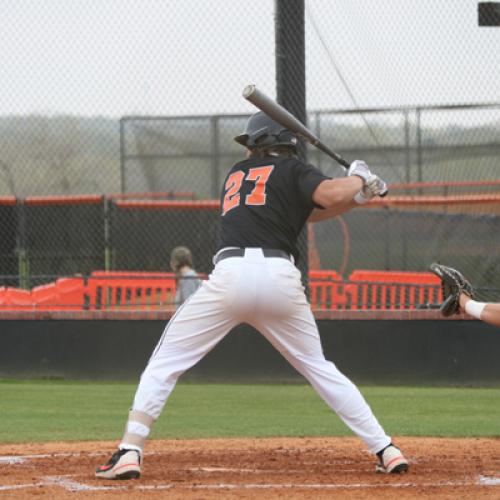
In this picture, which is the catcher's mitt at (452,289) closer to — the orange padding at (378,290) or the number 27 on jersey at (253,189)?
the number 27 on jersey at (253,189)

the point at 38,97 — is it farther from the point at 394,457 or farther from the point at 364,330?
the point at 394,457

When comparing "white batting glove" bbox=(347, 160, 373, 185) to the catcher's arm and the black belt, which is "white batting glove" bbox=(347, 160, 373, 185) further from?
the catcher's arm

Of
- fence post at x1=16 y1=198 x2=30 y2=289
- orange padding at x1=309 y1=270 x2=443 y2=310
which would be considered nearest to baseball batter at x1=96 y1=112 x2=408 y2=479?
orange padding at x1=309 y1=270 x2=443 y2=310

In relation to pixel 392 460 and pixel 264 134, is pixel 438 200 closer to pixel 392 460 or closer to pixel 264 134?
pixel 264 134

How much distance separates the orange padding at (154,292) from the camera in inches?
480

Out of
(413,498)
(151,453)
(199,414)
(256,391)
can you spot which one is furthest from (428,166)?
(413,498)

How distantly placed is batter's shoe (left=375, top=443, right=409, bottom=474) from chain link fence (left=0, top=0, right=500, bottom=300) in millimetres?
5424

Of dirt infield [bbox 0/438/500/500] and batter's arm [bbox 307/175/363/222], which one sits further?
batter's arm [bbox 307/175/363/222]

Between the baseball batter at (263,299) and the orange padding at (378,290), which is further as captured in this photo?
the orange padding at (378,290)

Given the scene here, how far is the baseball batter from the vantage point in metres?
5.64

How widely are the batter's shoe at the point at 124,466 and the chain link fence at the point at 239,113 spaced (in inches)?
223

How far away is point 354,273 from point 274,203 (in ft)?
26.6

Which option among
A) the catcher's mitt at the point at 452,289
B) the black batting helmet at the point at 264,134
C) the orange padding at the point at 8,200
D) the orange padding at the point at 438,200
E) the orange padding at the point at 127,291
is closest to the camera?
the black batting helmet at the point at 264,134

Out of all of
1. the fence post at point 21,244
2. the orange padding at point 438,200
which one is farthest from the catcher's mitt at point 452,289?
the fence post at point 21,244
